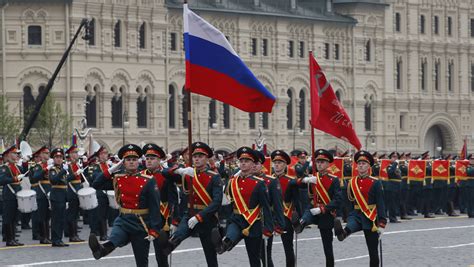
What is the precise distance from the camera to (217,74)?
18.0 meters

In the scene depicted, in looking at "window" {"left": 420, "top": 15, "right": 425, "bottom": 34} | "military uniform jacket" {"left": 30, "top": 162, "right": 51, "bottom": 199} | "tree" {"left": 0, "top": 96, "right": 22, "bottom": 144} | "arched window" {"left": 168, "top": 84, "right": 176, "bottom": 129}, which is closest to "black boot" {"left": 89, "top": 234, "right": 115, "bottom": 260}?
"military uniform jacket" {"left": 30, "top": 162, "right": 51, "bottom": 199}

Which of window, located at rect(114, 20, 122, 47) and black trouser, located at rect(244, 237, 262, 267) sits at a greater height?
window, located at rect(114, 20, 122, 47)

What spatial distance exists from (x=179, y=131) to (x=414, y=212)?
30404 mm

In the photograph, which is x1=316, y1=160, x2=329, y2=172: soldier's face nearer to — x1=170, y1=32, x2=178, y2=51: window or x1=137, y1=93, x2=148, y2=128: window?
x1=137, y1=93, x2=148, y2=128: window

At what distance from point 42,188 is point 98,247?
11282mm

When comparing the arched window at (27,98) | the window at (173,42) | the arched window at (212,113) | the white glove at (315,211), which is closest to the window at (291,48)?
the arched window at (212,113)

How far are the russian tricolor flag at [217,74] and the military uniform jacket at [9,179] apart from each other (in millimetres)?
9015

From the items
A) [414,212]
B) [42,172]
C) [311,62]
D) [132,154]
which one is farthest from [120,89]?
[132,154]

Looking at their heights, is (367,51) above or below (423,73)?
above

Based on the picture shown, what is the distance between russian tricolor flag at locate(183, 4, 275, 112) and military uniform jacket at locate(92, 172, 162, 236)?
58.0 inches

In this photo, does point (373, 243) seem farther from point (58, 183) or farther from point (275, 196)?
point (58, 183)

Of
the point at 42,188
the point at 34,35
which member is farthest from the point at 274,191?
the point at 34,35

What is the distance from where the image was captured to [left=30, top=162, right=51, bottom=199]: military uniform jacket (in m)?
27.0

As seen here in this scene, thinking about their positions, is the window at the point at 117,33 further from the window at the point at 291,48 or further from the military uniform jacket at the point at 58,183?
the military uniform jacket at the point at 58,183
